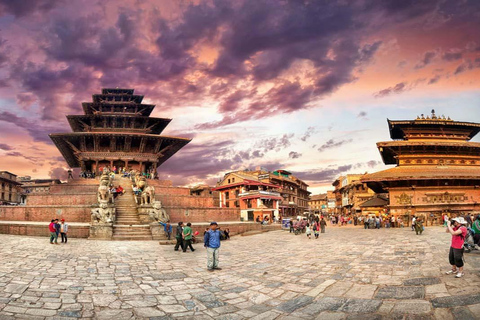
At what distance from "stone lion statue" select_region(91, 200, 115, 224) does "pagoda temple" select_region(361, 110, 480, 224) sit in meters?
23.2

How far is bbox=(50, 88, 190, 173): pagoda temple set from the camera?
125 ft

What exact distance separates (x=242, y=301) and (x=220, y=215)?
19.7 meters

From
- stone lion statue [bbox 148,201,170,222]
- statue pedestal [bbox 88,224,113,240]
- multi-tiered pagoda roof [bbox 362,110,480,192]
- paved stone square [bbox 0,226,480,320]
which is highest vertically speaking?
multi-tiered pagoda roof [bbox 362,110,480,192]

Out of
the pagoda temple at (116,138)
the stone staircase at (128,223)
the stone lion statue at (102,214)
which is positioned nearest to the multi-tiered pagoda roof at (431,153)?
the stone staircase at (128,223)

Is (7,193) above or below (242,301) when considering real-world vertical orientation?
above

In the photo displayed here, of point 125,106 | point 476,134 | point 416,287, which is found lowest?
point 416,287

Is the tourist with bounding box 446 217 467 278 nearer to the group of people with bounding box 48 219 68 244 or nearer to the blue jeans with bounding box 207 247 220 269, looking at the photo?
the blue jeans with bounding box 207 247 220 269

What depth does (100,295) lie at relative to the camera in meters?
6.31

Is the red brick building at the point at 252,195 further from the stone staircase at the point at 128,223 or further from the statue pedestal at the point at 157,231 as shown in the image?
the statue pedestal at the point at 157,231

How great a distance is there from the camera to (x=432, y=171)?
93.1 feet

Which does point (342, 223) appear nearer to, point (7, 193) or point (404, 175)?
point (404, 175)

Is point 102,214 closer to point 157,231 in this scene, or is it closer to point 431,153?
point 157,231

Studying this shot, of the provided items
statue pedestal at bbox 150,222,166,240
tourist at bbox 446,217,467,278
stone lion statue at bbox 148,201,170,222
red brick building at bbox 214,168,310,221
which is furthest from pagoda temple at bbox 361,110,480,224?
tourist at bbox 446,217,467,278

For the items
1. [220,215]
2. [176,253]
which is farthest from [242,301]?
[220,215]
